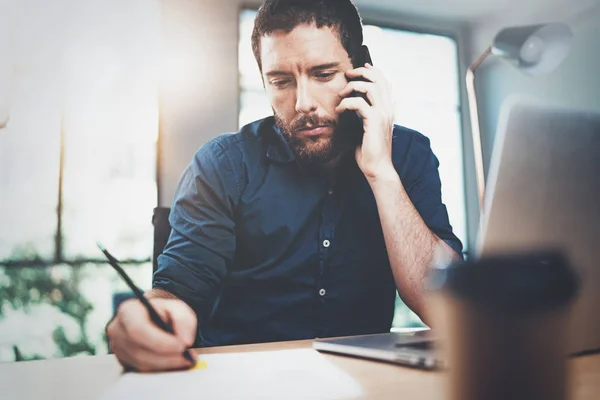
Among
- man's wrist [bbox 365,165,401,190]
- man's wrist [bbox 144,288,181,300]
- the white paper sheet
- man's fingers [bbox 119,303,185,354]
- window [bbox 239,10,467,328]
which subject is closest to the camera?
the white paper sheet

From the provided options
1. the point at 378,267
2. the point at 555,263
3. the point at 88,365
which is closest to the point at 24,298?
the point at 88,365

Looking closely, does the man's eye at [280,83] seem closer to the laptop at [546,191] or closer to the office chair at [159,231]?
the office chair at [159,231]

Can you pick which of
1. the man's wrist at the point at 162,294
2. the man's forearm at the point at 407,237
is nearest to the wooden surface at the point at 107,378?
the man's wrist at the point at 162,294

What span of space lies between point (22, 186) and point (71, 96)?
0.26 metres

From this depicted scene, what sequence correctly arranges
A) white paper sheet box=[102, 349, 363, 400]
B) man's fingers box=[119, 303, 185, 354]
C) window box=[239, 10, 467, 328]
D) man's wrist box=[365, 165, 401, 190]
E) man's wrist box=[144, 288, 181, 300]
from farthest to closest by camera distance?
window box=[239, 10, 467, 328]
man's wrist box=[365, 165, 401, 190]
man's wrist box=[144, 288, 181, 300]
man's fingers box=[119, 303, 185, 354]
white paper sheet box=[102, 349, 363, 400]

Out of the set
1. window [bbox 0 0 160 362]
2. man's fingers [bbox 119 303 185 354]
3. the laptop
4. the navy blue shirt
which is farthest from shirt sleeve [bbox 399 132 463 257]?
man's fingers [bbox 119 303 185 354]

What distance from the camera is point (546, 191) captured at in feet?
1.93

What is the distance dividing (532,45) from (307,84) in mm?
688

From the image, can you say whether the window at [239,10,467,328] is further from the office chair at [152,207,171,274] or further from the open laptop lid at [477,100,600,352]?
the open laptop lid at [477,100,600,352]

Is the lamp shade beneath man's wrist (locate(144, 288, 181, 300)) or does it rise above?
above

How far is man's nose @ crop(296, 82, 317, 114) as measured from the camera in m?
1.31

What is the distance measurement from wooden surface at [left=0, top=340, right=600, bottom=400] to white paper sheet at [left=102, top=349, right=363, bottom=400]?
0.07ft

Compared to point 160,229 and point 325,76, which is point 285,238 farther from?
point 325,76

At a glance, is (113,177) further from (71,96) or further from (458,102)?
(458,102)
